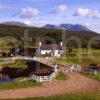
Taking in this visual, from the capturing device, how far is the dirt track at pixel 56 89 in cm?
4238

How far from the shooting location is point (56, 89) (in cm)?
4509

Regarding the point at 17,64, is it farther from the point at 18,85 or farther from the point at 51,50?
the point at 18,85

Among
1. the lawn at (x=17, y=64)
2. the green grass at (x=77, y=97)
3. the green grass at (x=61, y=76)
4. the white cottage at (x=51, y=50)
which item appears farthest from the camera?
the white cottage at (x=51, y=50)

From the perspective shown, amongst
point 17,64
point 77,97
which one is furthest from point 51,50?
point 77,97

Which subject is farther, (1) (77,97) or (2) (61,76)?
(2) (61,76)

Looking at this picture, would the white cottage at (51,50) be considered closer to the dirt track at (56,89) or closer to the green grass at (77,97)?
the dirt track at (56,89)

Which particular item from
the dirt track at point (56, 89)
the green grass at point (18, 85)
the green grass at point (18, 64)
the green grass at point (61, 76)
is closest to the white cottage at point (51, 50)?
the green grass at point (18, 64)

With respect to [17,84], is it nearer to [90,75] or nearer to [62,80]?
[62,80]

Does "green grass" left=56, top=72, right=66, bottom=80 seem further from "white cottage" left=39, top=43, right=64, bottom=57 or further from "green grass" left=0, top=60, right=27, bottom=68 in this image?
"white cottage" left=39, top=43, right=64, bottom=57

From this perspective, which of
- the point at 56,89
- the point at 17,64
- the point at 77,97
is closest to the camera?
the point at 77,97

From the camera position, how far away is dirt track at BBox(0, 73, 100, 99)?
42.4 metres

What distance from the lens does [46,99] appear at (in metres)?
39.0

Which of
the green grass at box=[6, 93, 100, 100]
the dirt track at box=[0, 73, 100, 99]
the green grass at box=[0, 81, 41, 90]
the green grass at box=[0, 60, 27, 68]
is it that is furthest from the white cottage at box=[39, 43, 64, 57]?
the green grass at box=[6, 93, 100, 100]

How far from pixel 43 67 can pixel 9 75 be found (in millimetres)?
9857
